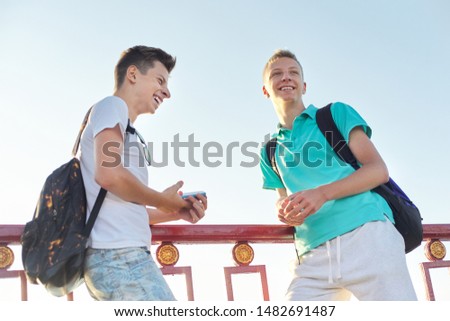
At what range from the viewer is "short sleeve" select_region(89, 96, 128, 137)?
112 inches

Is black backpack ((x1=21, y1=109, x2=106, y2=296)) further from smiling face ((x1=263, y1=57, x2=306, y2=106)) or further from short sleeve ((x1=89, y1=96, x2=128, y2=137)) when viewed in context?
smiling face ((x1=263, y1=57, x2=306, y2=106))

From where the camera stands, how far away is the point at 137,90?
3416 mm

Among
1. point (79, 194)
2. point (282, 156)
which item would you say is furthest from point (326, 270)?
point (79, 194)

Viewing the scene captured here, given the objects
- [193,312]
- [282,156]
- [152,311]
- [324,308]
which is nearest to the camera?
[152,311]

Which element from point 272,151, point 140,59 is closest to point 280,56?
point 272,151

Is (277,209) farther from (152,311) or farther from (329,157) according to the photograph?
(152,311)

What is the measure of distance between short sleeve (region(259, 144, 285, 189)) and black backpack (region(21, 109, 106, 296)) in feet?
4.55

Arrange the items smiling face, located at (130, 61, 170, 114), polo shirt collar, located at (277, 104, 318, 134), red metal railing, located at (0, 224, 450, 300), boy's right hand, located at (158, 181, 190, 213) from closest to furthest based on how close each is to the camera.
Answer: boy's right hand, located at (158, 181, 190, 213) < red metal railing, located at (0, 224, 450, 300) < smiling face, located at (130, 61, 170, 114) < polo shirt collar, located at (277, 104, 318, 134)

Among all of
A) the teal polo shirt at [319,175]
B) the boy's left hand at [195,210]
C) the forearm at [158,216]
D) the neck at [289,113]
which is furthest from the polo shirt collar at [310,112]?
the forearm at [158,216]

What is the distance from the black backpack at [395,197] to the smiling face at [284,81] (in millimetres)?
390

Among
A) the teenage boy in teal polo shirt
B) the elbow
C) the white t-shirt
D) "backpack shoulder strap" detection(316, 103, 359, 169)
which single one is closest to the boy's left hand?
the white t-shirt

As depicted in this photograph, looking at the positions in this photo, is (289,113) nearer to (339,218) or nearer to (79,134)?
(339,218)

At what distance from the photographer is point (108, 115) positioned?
114 inches

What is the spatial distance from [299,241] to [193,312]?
93 centimetres
